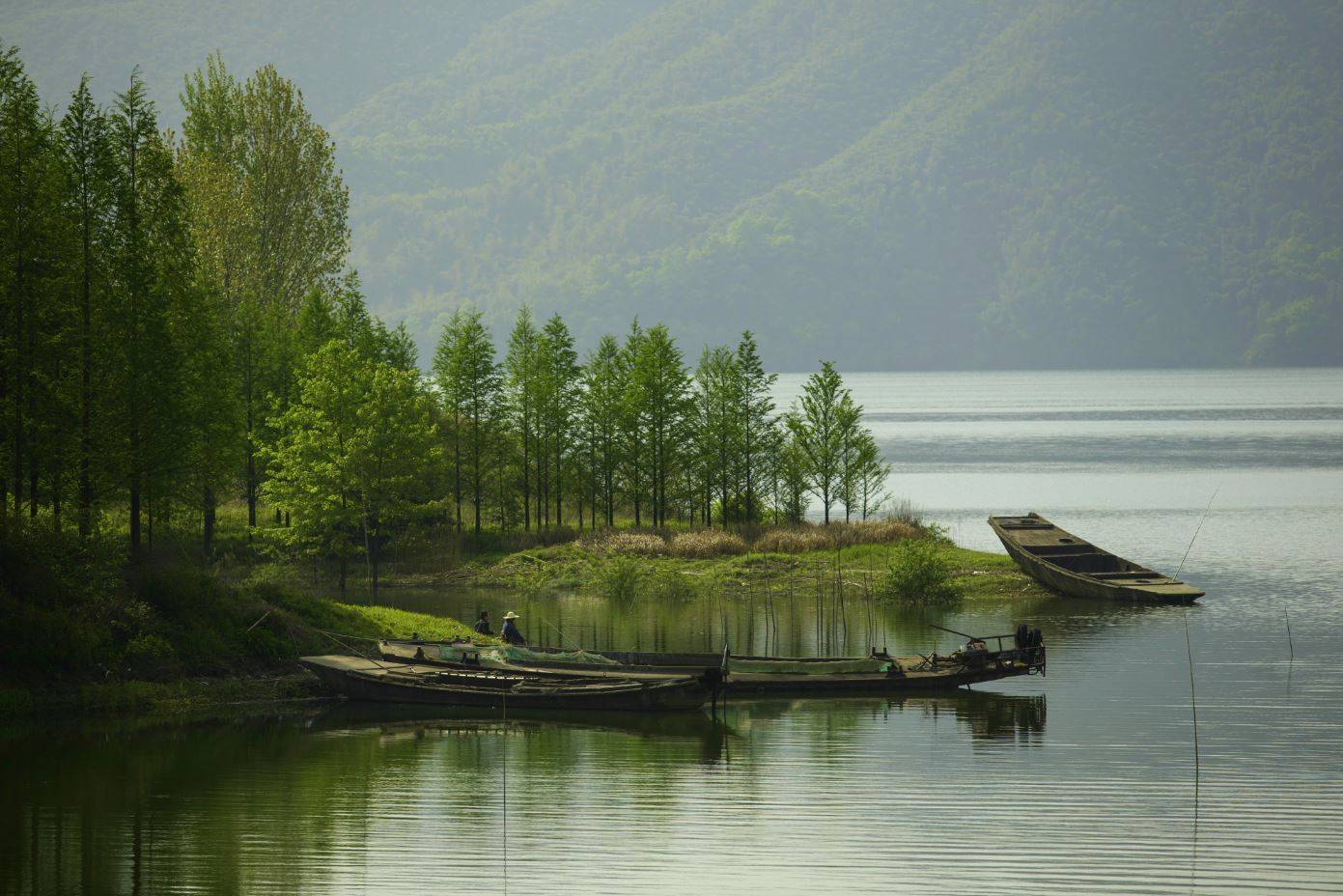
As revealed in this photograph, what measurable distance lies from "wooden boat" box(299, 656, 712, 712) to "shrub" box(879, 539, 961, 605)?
2043cm

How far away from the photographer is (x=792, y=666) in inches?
1563

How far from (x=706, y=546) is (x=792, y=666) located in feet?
88.9

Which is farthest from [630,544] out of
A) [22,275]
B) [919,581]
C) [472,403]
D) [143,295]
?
[22,275]

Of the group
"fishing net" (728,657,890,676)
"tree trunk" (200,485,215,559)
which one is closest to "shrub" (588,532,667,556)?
"tree trunk" (200,485,215,559)

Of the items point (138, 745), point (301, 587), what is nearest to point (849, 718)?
point (138, 745)

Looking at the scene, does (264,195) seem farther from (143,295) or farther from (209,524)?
(143,295)

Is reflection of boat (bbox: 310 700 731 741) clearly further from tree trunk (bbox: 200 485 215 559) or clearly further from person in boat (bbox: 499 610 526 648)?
tree trunk (bbox: 200 485 215 559)

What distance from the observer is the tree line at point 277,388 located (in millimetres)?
37938

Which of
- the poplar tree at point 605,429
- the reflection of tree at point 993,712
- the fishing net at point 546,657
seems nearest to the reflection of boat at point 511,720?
the fishing net at point 546,657

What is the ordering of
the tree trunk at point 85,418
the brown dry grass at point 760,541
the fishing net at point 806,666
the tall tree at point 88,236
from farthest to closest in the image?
the brown dry grass at point 760,541, the fishing net at point 806,666, the tall tree at point 88,236, the tree trunk at point 85,418

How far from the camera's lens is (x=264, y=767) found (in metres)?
30.6

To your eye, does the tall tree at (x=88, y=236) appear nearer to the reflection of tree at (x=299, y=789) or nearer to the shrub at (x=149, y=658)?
the shrub at (x=149, y=658)

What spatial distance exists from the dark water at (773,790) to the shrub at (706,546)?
16.6m

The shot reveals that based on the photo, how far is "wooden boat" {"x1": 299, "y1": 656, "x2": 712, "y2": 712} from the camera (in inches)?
1420
